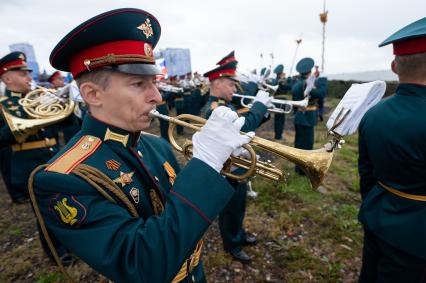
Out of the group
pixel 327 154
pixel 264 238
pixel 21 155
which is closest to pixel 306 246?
pixel 264 238

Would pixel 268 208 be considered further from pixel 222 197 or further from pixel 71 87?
pixel 71 87

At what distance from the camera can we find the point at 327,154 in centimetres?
195

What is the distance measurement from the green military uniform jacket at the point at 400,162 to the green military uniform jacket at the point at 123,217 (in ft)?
5.23

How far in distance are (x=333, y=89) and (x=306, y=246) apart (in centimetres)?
2300

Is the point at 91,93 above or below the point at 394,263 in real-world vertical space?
above

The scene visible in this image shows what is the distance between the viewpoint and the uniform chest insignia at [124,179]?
59.0 inches

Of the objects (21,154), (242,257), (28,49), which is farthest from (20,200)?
(28,49)

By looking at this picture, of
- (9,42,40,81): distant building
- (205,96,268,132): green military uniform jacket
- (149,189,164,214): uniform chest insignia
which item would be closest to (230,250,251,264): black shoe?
(205,96,268,132): green military uniform jacket

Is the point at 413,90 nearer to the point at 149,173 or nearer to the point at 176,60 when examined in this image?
the point at 149,173

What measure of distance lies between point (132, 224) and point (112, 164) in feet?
1.48

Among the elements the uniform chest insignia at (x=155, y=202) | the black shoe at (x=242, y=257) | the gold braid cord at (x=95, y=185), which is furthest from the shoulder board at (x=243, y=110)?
the gold braid cord at (x=95, y=185)

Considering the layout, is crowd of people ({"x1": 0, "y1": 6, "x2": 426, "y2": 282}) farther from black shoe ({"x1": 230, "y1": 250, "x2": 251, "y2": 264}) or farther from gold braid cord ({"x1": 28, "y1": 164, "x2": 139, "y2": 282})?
black shoe ({"x1": 230, "y1": 250, "x2": 251, "y2": 264})

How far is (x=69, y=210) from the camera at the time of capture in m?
1.24

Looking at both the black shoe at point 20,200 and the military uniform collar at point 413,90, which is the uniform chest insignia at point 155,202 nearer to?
the military uniform collar at point 413,90
